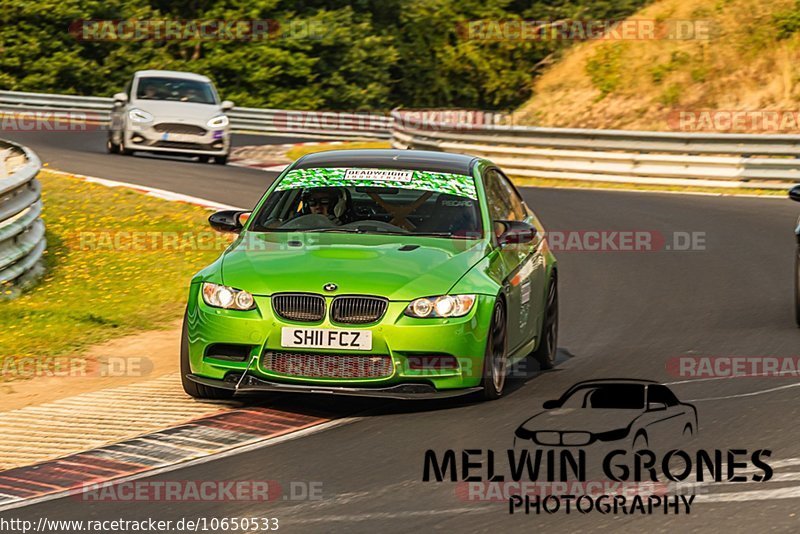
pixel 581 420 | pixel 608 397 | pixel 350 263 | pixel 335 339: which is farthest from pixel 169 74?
pixel 581 420

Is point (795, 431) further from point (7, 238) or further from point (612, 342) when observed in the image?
point (7, 238)

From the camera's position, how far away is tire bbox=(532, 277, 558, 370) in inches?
409

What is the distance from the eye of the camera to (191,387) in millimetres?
8875

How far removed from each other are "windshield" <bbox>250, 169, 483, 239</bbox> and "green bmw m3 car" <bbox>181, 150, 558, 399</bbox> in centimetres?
1

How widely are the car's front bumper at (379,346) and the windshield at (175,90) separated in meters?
20.2

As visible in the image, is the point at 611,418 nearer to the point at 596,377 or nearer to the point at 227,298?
the point at 596,377

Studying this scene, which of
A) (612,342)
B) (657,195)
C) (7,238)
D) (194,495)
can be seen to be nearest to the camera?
(194,495)

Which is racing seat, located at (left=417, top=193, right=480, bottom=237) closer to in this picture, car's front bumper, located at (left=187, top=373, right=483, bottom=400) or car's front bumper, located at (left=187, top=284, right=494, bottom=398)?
car's front bumper, located at (left=187, top=284, right=494, bottom=398)

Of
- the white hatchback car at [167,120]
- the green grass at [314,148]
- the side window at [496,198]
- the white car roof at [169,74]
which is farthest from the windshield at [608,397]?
the green grass at [314,148]

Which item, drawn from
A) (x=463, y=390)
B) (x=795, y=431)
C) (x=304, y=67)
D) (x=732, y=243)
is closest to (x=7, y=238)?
(x=463, y=390)

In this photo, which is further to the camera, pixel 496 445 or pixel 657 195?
pixel 657 195

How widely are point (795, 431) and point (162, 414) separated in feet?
11.5

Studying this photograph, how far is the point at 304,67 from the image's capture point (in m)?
50.3

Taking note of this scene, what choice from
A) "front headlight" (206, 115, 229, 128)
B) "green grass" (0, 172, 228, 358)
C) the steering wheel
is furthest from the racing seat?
"front headlight" (206, 115, 229, 128)
